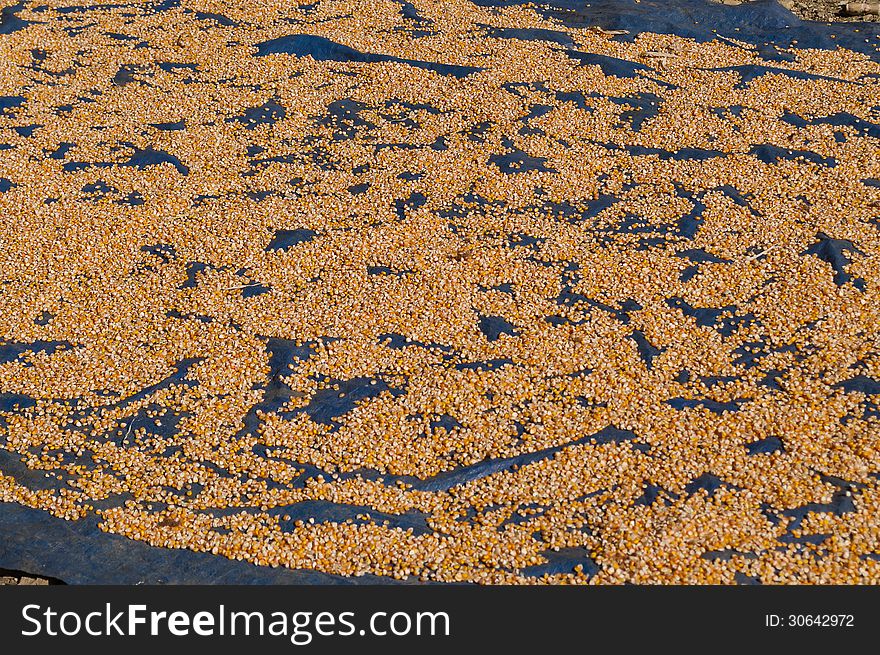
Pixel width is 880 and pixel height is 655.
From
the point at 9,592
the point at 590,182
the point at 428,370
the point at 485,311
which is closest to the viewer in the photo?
the point at 9,592

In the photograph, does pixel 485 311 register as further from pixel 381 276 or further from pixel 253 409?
pixel 253 409

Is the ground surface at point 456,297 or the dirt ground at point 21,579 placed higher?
the ground surface at point 456,297

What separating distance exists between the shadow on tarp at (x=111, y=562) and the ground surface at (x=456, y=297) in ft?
0.22

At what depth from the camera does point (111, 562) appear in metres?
3.56

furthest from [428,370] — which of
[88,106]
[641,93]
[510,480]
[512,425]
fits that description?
[88,106]

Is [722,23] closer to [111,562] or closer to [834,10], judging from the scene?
[834,10]

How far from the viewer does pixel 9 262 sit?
5410mm

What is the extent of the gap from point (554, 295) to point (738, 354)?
3.96 ft

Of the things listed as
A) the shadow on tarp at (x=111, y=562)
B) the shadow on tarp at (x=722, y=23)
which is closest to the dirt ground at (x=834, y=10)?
the shadow on tarp at (x=722, y=23)

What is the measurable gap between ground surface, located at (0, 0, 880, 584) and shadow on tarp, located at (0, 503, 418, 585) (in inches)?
2.6

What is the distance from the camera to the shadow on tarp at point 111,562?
11.5 ft

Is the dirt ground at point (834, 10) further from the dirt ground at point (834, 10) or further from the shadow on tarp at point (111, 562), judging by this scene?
the shadow on tarp at point (111, 562)

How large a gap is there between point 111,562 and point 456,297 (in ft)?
8.50

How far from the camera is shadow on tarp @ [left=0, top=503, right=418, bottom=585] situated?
3492 mm
